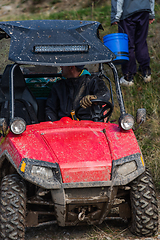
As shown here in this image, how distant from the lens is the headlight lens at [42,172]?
2.78 m

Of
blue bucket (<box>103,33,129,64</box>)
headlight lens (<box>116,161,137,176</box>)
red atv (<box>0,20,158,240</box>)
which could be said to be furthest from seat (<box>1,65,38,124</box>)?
blue bucket (<box>103,33,129,64</box>)

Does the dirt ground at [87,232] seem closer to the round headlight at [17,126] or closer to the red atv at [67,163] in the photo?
the red atv at [67,163]

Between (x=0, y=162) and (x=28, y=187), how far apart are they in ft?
1.20

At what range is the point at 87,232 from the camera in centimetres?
330

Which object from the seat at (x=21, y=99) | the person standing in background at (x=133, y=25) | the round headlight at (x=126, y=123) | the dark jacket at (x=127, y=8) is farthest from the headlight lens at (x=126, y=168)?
the dark jacket at (x=127, y=8)

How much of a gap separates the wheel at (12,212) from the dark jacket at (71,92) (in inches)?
53.7

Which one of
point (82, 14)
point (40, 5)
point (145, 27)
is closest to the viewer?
point (145, 27)

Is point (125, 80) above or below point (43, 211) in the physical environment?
below

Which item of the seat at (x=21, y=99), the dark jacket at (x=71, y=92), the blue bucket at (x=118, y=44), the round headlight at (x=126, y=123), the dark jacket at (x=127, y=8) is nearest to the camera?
the round headlight at (x=126, y=123)

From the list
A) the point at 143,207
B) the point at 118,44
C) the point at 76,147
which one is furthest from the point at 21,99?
the point at 118,44

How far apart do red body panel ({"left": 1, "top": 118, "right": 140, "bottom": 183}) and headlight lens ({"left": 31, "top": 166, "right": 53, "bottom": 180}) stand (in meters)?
0.08

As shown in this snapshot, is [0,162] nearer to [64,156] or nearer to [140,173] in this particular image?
[64,156]

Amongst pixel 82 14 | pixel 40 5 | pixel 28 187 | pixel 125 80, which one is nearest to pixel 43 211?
pixel 28 187

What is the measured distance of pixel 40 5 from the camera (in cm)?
1430
